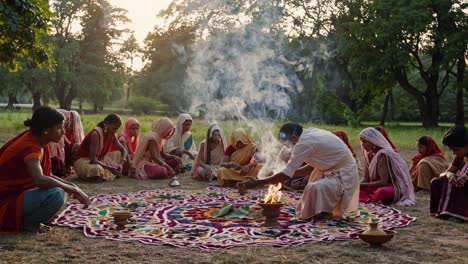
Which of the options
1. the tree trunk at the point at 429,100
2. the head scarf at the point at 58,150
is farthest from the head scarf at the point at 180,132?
the tree trunk at the point at 429,100

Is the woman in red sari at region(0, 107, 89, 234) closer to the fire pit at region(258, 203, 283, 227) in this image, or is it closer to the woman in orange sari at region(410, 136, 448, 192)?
the fire pit at region(258, 203, 283, 227)

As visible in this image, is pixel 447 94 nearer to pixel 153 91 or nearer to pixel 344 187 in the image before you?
pixel 153 91

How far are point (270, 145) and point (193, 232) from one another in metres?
5.56

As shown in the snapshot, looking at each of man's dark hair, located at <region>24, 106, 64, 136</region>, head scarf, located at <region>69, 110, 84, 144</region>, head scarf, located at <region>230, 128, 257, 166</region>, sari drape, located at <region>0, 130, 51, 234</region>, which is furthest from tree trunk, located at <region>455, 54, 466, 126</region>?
sari drape, located at <region>0, 130, 51, 234</region>

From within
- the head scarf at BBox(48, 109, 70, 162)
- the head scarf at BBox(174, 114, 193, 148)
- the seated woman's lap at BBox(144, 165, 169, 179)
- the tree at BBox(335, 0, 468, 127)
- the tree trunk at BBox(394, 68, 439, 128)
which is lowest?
the seated woman's lap at BBox(144, 165, 169, 179)

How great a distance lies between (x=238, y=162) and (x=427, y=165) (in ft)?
10.9

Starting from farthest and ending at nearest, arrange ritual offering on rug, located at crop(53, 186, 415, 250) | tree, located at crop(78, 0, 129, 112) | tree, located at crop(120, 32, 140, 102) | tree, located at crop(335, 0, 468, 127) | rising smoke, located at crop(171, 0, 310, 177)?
tree, located at crop(120, 32, 140, 102)
tree, located at crop(78, 0, 129, 112)
tree, located at crop(335, 0, 468, 127)
rising smoke, located at crop(171, 0, 310, 177)
ritual offering on rug, located at crop(53, 186, 415, 250)

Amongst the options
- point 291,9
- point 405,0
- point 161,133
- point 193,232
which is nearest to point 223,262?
point 193,232

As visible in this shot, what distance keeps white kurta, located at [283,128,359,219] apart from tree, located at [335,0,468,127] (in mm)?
21702

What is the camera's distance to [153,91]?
4712cm

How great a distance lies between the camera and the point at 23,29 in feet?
27.8

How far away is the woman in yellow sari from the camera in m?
8.94

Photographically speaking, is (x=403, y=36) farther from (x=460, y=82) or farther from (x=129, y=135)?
(x=129, y=135)

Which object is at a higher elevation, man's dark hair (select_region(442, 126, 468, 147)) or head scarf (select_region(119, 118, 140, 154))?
man's dark hair (select_region(442, 126, 468, 147))
